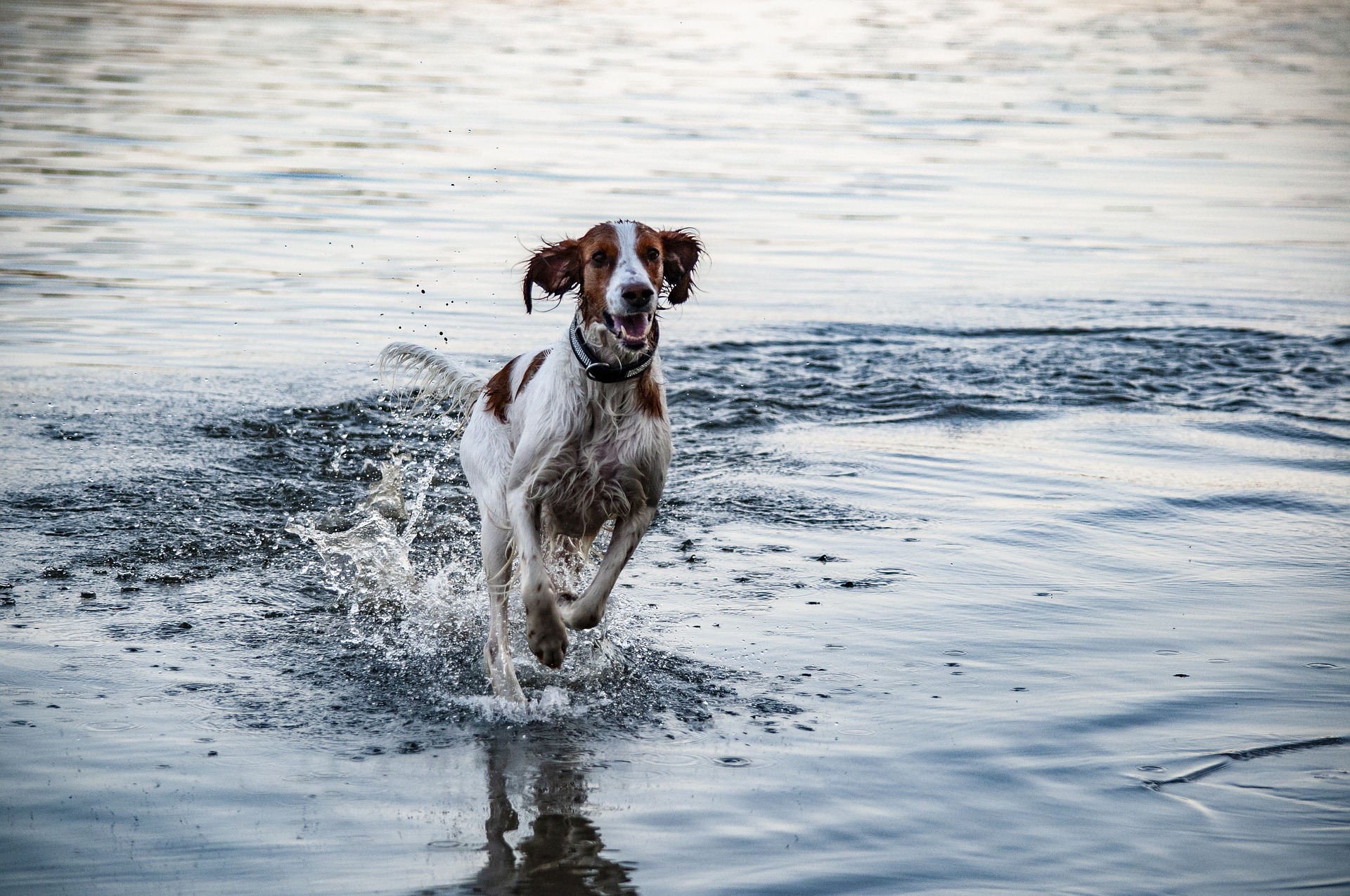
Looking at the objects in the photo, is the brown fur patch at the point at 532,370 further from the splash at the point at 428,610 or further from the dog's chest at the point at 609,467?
the splash at the point at 428,610

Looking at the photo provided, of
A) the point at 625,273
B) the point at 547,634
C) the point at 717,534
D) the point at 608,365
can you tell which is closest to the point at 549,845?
the point at 547,634

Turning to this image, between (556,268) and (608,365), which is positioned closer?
(608,365)

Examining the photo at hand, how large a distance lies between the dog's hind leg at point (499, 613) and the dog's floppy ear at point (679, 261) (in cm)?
110

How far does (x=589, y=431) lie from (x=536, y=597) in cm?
60

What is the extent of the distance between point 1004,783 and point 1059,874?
517 millimetres

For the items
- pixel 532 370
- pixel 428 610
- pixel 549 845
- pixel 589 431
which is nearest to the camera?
pixel 549 845

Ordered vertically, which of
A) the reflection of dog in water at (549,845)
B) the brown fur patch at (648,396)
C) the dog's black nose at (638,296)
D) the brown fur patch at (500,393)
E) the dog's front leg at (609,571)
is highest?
the dog's black nose at (638,296)

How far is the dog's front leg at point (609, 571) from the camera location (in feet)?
16.5

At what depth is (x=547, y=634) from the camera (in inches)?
195

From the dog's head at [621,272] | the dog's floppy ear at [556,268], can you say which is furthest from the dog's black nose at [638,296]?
the dog's floppy ear at [556,268]

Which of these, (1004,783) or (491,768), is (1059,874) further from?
(491,768)

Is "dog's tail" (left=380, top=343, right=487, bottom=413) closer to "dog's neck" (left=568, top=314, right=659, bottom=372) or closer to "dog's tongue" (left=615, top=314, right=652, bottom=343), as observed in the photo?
"dog's neck" (left=568, top=314, right=659, bottom=372)

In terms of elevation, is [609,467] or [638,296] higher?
[638,296]

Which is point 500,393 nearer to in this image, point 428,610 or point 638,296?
point 428,610
